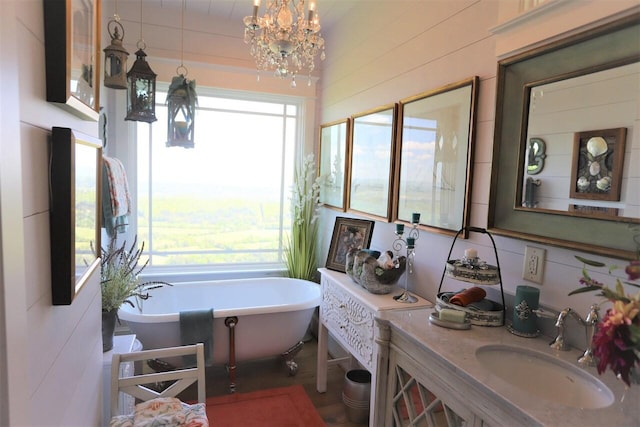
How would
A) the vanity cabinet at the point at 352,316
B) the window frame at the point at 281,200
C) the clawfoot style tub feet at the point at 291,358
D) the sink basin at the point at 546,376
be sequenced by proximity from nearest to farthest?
1. the sink basin at the point at 546,376
2. the vanity cabinet at the point at 352,316
3. the clawfoot style tub feet at the point at 291,358
4. the window frame at the point at 281,200

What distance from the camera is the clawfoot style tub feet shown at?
2.95 meters

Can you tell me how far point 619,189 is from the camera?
1.17m

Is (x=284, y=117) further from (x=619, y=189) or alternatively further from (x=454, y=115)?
(x=619, y=189)

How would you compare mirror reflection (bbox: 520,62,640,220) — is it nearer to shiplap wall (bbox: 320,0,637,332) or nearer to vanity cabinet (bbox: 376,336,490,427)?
shiplap wall (bbox: 320,0,637,332)

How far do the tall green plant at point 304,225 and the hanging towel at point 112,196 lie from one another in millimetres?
1632

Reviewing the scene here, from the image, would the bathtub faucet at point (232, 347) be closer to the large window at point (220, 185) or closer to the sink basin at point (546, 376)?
the large window at point (220, 185)

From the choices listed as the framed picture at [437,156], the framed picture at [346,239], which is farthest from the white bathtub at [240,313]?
the framed picture at [437,156]

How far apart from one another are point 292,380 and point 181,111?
2.15 meters

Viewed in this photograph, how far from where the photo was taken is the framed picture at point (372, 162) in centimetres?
250

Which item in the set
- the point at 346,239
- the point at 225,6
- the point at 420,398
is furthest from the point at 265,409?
the point at 225,6

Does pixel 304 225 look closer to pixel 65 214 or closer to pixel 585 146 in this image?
pixel 585 146

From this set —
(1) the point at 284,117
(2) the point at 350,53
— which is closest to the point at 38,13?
(2) the point at 350,53

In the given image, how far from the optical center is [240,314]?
2.71 metres

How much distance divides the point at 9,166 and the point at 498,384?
1.26 metres
